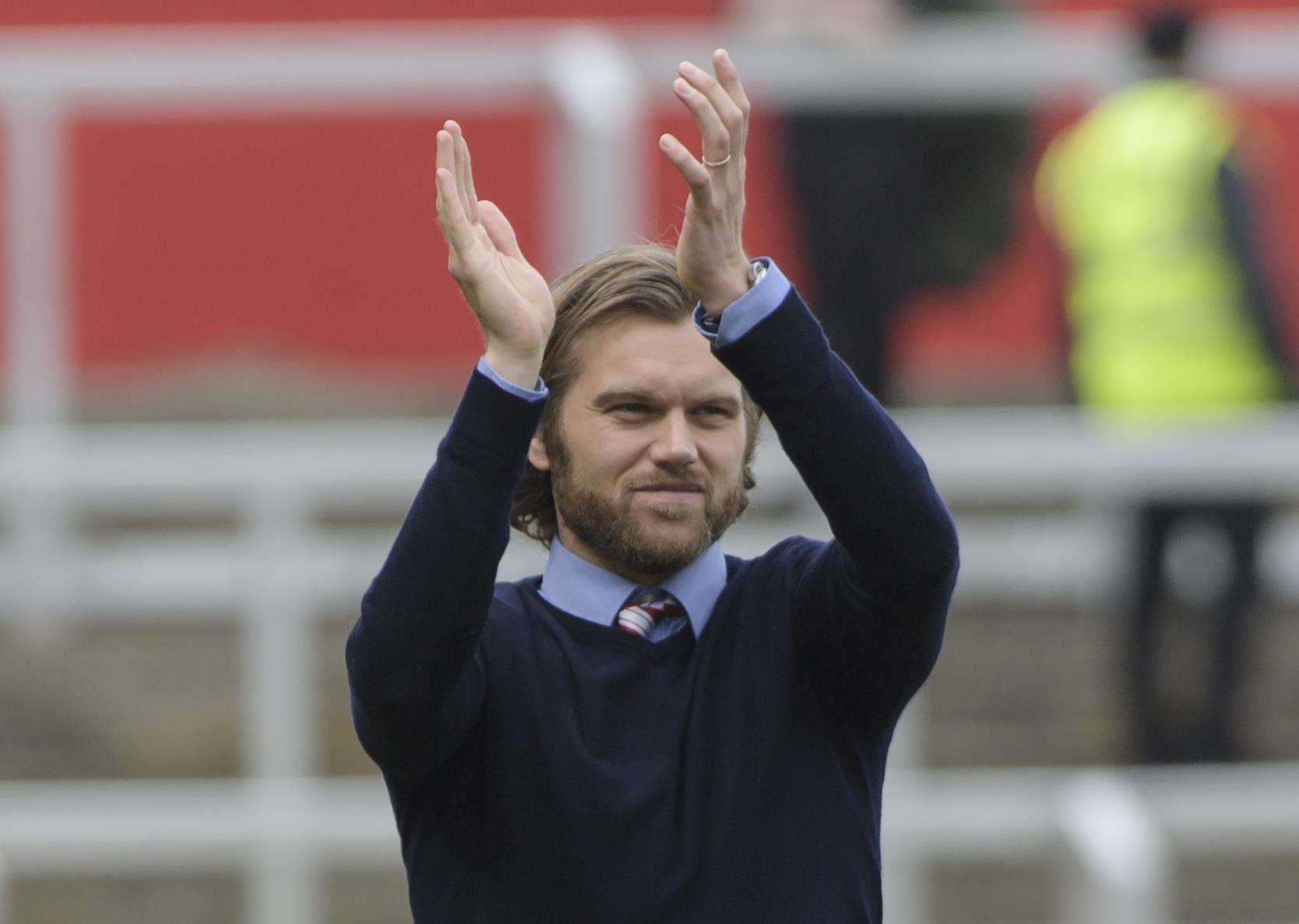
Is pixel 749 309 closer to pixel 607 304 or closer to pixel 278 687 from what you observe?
pixel 607 304

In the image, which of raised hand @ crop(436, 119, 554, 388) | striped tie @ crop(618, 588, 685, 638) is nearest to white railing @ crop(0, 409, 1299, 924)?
striped tie @ crop(618, 588, 685, 638)

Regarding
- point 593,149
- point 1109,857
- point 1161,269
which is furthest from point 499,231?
point 1161,269

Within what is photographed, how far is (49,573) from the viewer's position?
540cm

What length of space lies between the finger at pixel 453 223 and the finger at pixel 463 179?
22mm

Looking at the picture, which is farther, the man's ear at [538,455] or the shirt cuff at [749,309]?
the man's ear at [538,455]

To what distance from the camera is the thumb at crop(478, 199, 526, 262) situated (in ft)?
7.04

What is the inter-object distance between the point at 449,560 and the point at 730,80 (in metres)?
0.47

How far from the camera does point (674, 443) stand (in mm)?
A: 2123

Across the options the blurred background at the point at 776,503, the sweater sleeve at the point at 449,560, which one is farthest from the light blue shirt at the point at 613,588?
the blurred background at the point at 776,503

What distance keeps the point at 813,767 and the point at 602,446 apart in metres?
0.34

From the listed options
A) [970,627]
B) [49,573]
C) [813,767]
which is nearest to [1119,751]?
[970,627]

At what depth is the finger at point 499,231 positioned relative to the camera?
2146 mm

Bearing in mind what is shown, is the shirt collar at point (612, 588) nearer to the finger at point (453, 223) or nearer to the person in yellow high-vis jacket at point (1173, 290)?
the finger at point (453, 223)

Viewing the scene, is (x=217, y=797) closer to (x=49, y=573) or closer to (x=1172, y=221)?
(x=49, y=573)
